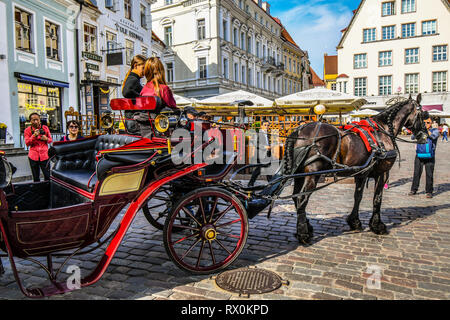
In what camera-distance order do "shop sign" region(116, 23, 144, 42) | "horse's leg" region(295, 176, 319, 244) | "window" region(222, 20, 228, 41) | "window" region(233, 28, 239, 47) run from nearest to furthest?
"horse's leg" region(295, 176, 319, 244) → "shop sign" region(116, 23, 144, 42) → "window" region(222, 20, 228, 41) → "window" region(233, 28, 239, 47)

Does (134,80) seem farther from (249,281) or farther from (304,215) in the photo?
(304,215)

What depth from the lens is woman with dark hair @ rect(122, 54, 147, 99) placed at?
3.72m

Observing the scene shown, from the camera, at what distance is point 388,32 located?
1515 inches

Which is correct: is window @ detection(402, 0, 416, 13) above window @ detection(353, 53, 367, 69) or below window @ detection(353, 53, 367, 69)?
above

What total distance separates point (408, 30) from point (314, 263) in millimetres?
41543

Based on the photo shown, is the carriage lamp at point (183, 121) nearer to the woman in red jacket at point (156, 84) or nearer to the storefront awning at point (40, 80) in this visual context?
the woman in red jacket at point (156, 84)

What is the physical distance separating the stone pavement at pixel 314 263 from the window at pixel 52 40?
14208 millimetres

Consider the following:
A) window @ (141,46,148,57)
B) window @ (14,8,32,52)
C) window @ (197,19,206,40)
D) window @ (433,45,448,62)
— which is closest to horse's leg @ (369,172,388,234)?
window @ (14,8,32,52)

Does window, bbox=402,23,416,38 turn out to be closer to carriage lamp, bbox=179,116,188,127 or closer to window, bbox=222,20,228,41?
window, bbox=222,20,228,41

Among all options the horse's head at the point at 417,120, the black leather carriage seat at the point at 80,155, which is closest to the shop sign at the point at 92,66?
the black leather carriage seat at the point at 80,155

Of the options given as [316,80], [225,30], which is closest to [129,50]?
[225,30]

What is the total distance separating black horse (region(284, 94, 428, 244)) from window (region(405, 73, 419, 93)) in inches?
1497

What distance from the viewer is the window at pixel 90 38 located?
741 inches
